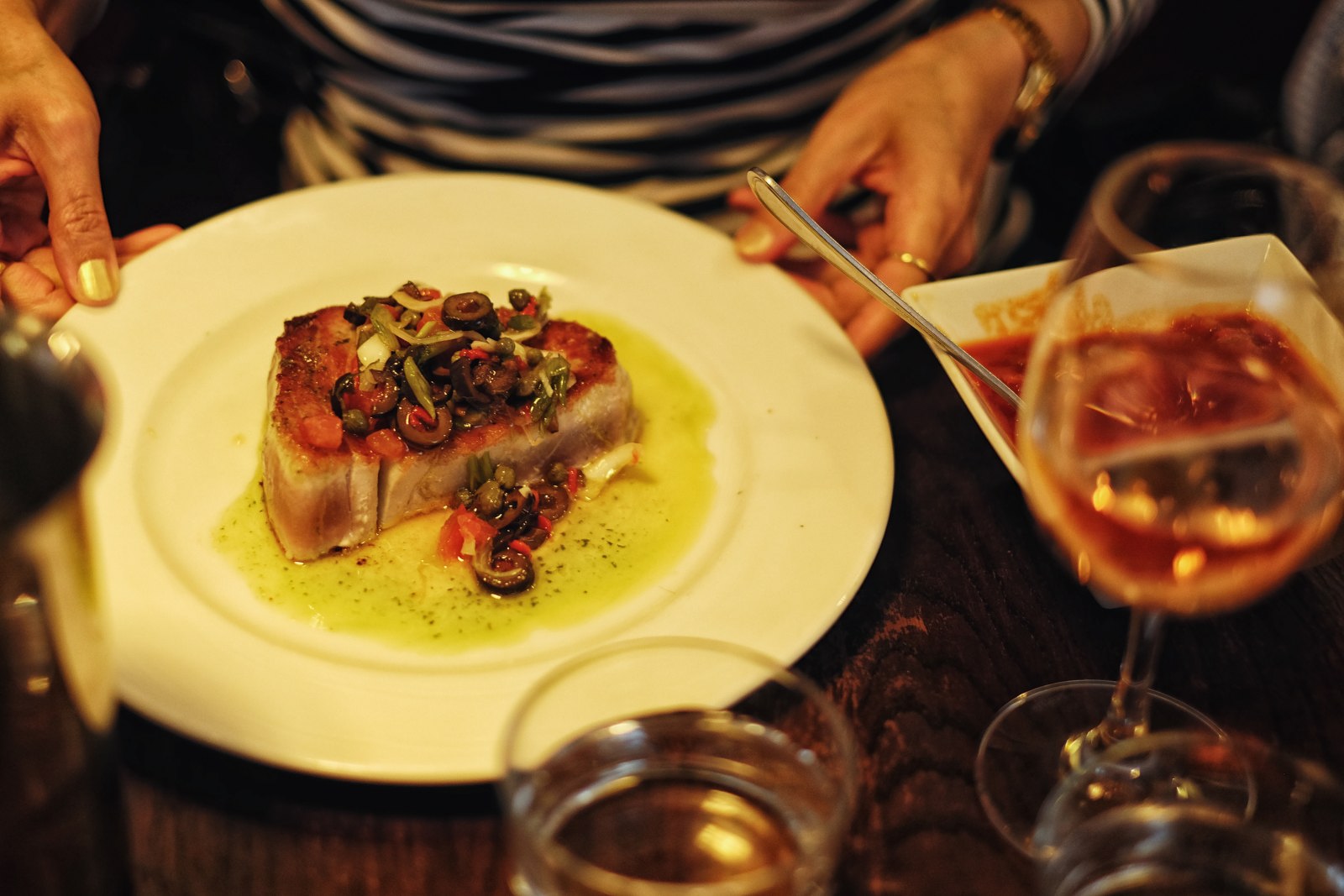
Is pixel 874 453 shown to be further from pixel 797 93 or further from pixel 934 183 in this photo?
pixel 797 93

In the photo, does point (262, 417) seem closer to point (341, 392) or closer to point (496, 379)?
point (341, 392)

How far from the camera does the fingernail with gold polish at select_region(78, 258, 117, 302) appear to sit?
7.23 feet

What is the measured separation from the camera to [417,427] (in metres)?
2.08

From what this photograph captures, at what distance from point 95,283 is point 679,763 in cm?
151

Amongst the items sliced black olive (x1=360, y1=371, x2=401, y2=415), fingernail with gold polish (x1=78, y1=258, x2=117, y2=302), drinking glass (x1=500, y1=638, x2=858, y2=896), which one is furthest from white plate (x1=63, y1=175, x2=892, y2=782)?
sliced black olive (x1=360, y1=371, x2=401, y2=415)

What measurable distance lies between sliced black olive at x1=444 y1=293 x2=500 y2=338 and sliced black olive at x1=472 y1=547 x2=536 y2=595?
47cm

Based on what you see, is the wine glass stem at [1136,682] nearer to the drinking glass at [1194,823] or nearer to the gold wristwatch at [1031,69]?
the drinking glass at [1194,823]

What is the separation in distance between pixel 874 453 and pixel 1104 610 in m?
0.45

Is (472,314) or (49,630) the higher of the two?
(49,630)

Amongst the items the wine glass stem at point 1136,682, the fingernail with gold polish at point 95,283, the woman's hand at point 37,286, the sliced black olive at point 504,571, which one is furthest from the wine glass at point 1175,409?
the woman's hand at point 37,286

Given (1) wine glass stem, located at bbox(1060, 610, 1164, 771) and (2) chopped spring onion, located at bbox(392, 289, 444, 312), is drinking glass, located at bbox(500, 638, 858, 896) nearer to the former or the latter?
(1) wine glass stem, located at bbox(1060, 610, 1164, 771)

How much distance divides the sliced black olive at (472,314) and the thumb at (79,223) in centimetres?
65

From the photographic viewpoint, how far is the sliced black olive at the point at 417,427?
2.07 metres

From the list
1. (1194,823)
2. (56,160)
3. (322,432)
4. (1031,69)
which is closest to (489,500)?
(322,432)
